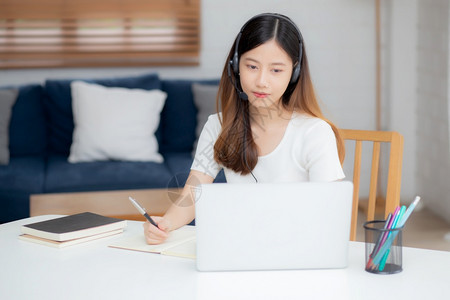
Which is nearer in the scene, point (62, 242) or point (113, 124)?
point (62, 242)

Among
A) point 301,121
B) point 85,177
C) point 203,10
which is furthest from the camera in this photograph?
point 203,10

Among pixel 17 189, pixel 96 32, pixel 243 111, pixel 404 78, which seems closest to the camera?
pixel 243 111

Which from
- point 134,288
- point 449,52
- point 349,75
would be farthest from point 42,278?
point 349,75

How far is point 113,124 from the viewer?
332cm

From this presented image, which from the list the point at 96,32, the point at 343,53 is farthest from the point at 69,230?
the point at 343,53

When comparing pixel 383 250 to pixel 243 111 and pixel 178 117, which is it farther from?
pixel 178 117

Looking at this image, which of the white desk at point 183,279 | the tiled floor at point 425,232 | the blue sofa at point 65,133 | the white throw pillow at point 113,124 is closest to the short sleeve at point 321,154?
the white desk at point 183,279

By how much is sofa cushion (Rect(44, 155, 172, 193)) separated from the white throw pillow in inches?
4.8

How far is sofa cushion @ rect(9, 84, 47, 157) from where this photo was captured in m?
3.46

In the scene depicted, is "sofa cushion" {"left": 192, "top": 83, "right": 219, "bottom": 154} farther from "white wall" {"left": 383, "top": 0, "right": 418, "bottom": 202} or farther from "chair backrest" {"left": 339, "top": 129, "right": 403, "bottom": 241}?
"chair backrest" {"left": 339, "top": 129, "right": 403, "bottom": 241}

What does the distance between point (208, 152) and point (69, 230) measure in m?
0.45

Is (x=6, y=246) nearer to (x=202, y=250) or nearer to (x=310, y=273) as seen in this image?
(x=202, y=250)

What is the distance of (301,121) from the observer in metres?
1.65

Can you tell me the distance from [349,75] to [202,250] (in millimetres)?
3086
